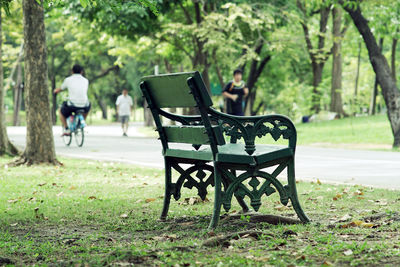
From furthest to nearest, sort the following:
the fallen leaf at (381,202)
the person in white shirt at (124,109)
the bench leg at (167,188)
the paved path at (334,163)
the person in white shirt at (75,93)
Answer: the person in white shirt at (124,109) → the person in white shirt at (75,93) → the paved path at (334,163) → the fallen leaf at (381,202) → the bench leg at (167,188)

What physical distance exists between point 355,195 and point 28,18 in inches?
263

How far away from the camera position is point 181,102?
5387 mm

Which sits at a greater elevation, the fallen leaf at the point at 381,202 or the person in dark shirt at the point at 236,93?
the person in dark shirt at the point at 236,93

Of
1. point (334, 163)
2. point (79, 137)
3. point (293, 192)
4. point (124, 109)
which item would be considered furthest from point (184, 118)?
point (124, 109)

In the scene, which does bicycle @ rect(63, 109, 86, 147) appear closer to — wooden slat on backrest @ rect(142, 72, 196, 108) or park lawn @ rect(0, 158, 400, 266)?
park lawn @ rect(0, 158, 400, 266)

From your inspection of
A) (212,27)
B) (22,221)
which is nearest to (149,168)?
(22,221)

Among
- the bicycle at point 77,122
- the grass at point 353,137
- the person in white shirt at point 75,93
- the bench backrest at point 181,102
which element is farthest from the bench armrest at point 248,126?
the bicycle at point 77,122

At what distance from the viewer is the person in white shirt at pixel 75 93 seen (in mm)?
15789

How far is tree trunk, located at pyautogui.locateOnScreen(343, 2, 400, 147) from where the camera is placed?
52.6ft

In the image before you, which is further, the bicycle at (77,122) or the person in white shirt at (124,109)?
the person in white shirt at (124,109)

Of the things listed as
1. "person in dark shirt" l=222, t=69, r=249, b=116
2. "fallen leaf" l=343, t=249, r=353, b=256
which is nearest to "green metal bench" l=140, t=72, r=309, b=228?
"fallen leaf" l=343, t=249, r=353, b=256

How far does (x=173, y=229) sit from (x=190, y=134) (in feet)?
2.71

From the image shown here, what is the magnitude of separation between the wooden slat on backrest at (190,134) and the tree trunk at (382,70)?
11.3m

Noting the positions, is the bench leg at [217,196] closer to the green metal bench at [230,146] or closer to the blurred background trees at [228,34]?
the green metal bench at [230,146]
